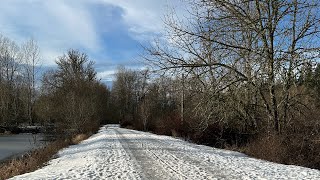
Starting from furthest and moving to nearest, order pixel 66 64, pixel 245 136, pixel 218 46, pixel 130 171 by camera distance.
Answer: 1. pixel 66 64
2. pixel 245 136
3. pixel 218 46
4. pixel 130 171

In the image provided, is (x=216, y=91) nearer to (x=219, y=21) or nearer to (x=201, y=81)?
(x=201, y=81)

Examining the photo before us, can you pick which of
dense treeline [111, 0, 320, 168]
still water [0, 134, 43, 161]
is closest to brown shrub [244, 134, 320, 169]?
dense treeline [111, 0, 320, 168]

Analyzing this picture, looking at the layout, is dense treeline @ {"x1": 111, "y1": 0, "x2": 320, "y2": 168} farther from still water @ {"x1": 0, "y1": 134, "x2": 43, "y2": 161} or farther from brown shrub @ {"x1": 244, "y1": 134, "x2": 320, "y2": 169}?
still water @ {"x1": 0, "y1": 134, "x2": 43, "y2": 161}

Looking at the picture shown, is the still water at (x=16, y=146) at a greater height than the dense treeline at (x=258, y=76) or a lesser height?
lesser

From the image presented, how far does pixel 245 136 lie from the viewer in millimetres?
23531

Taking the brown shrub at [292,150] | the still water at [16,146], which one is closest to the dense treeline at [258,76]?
the brown shrub at [292,150]

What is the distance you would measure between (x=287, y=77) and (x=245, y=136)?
892 cm

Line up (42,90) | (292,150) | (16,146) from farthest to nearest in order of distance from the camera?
(42,90), (16,146), (292,150)

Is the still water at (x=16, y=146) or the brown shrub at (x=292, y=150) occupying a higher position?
the brown shrub at (x=292, y=150)

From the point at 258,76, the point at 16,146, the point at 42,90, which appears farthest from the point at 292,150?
the point at 42,90

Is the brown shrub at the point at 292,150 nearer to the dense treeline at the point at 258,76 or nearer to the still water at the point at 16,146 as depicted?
the dense treeline at the point at 258,76

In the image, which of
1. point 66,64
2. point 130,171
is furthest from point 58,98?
point 130,171

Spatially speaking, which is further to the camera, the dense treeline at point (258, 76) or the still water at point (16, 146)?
the still water at point (16, 146)

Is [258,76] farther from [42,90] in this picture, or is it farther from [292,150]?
[42,90]
